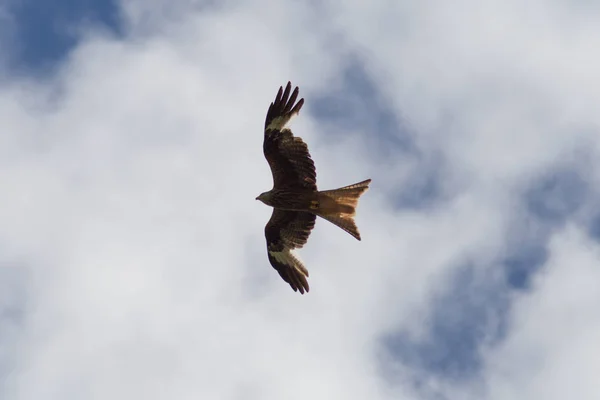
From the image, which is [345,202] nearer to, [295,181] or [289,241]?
[295,181]

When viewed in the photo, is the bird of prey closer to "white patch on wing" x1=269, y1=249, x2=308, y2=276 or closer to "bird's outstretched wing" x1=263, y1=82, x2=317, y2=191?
"bird's outstretched wing" x1=263, y1=82, x2=317, y2=191

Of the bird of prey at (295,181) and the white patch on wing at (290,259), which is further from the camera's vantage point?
the white patch on wing at (290,259)

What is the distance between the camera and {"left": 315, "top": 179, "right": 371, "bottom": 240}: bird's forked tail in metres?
21.5

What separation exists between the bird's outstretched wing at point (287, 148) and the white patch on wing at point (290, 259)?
2.33 metres

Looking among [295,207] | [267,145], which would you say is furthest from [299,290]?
[267,145]

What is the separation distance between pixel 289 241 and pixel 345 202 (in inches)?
96.6

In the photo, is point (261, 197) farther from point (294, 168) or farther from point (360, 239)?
point (360, 239)

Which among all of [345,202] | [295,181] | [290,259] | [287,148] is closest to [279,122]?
[287,148]

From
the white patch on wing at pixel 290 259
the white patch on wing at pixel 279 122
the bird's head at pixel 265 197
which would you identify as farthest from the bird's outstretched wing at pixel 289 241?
the white patch on wing at pixel 279 122

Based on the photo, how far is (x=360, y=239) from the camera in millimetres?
21531

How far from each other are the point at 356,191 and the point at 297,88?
2699mm

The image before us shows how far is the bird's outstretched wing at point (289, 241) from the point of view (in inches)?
914

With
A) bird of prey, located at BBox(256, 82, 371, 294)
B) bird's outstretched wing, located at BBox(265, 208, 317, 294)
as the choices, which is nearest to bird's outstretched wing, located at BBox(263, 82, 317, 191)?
bird of prey, located at BBox(256, 82, 371, 294)

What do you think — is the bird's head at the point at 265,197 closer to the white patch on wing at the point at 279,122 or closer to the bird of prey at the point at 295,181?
the bird of prey at the point at 295,181
